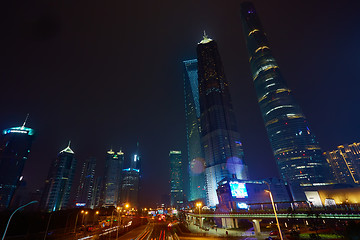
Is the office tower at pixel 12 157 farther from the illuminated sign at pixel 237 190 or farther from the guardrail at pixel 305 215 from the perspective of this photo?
the guardrail at pixel 305 215

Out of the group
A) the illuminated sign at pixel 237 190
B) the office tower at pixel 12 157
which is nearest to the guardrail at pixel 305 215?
the illuminated sign at pixel 237 190

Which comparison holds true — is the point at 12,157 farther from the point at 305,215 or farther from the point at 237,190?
the point at 305,215

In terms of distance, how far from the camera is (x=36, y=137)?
196m

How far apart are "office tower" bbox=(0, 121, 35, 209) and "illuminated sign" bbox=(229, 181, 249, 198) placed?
648 feet

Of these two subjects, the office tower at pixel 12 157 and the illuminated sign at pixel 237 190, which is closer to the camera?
the illuminated sign at pixel 237 190

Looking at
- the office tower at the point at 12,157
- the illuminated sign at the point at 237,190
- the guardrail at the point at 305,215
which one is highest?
the office tower at the point at 12,157

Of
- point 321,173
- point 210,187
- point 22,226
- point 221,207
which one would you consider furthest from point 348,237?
point 321,173

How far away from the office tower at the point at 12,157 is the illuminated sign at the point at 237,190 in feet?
648

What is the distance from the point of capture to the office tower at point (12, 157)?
518 feet

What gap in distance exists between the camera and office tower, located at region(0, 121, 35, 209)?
157875 millimetres

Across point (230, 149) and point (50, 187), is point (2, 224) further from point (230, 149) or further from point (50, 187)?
point (230, 149)

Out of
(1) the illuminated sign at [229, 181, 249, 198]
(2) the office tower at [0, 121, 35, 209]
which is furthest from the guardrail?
(2) the office tower at [0, 121, 35, 209]

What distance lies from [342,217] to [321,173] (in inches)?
7024

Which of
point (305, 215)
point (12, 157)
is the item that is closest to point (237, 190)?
point (305, 215)
